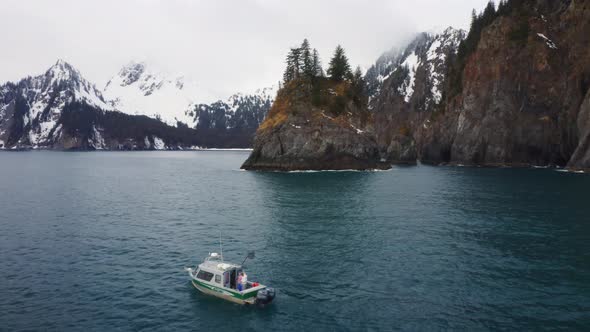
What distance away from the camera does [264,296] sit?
25.7 metres

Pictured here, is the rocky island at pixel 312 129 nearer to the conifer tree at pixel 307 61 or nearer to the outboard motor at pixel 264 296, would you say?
the conifer tree at pixel 307 61

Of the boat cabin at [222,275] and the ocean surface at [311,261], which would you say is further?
the boat cabin at [222,275]

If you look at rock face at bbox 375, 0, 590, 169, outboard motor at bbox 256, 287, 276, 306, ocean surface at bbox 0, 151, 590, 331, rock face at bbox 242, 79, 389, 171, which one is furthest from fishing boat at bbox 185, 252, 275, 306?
rock face at bbox 375, 0, 590, 169

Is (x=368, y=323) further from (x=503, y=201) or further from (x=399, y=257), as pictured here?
(x=503, y=201)

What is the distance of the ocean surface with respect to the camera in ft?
79.7

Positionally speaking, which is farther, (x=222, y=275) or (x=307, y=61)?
(x=307, y=61)

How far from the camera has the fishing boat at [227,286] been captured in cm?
2606

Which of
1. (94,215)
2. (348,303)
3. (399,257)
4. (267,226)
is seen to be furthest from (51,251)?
(399,257)

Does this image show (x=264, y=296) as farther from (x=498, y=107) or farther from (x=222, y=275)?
(x=498, y=107)

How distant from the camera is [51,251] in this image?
123ft

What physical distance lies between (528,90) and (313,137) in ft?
226

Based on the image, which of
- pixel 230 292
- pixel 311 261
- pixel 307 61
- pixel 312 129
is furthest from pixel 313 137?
pixel 230 292

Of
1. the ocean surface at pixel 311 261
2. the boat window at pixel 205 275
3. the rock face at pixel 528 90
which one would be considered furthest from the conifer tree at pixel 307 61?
the boat window at pixel 205 275

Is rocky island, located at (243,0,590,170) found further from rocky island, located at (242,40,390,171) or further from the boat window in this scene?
the boat window
